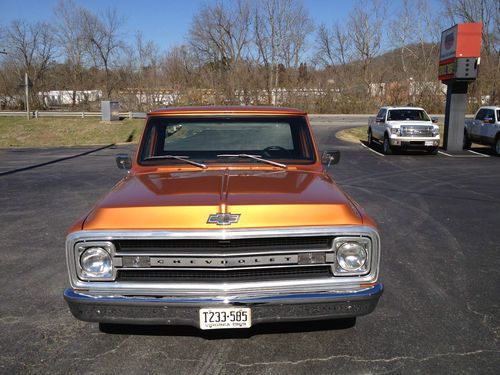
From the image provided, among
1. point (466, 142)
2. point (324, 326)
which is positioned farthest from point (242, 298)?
point (466, 142)

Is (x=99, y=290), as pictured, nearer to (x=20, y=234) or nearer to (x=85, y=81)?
(x=20, y=234)

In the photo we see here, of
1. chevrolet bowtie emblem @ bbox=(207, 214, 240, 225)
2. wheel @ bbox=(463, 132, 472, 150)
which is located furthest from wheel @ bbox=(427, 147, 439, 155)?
chevrolet bowtie emblem @ bbox=(207, 214, 240, 225)

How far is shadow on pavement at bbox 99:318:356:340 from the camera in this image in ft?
11.5

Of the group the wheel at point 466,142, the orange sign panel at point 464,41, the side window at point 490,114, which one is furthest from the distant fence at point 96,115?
the orange sign panel at point 464,41

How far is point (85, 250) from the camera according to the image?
2916 millimetres

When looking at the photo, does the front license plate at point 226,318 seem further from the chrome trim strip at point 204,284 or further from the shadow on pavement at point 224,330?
the shadow on pavement at point 224,330

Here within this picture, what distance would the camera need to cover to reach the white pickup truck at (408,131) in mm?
16578

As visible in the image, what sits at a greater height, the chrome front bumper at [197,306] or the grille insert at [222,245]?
the grille insert at [222,245]

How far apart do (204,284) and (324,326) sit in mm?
1391

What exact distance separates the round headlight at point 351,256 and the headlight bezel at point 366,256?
0.01m

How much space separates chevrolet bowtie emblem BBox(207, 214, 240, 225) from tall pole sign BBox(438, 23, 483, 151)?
56.3 ft

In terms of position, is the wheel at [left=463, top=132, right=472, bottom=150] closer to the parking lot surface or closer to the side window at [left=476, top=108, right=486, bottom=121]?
the side window at [left=476, top=108, right=486, bottom=121]

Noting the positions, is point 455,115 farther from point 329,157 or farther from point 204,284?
point 204,284

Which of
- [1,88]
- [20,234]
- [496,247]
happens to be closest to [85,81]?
[1,88]
